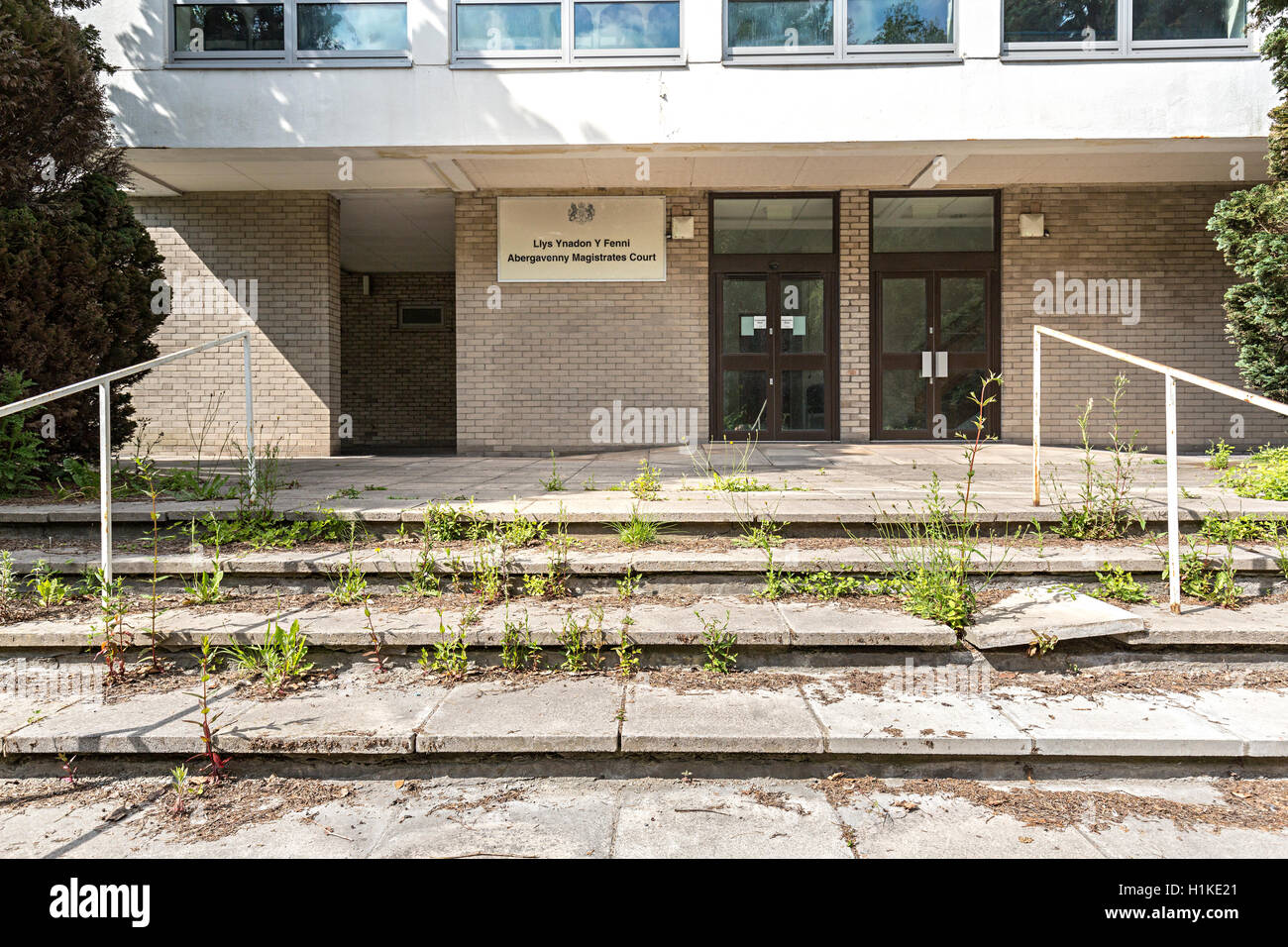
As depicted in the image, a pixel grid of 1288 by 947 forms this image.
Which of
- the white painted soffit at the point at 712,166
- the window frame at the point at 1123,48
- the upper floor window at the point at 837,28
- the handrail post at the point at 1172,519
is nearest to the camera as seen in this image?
the handrail post at the point at 1172,519

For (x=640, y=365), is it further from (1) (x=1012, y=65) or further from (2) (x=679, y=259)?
(1) (x=1012, y=65)

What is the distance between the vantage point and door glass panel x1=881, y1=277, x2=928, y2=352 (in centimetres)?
1141

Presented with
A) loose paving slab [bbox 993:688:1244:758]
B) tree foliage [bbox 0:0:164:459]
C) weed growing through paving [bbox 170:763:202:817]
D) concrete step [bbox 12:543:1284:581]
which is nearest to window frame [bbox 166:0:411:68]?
tree foliage [bbox 0:0:164:459]

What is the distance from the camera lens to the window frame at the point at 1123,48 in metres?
9.12

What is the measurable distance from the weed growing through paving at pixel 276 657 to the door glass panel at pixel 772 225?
9.10 metres

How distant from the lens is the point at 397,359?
1805 cm

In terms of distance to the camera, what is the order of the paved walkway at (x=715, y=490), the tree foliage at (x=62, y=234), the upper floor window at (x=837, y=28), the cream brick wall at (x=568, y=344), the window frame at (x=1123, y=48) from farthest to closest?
the cream brick wall at (x=568, y=344) < the upper floor window at (x=837, y=28) < the window frame at (x=1123, y=48) < the tree foliage at (x=62, y=234) < the paved walkway at (x=715, y=490)

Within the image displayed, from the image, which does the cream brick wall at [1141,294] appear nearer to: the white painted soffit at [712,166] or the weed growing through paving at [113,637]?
the white painted soffit at [712,166]

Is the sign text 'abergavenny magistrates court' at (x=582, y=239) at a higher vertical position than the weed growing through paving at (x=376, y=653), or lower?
higher

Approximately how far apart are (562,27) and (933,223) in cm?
551

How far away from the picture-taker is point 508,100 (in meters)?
9.33

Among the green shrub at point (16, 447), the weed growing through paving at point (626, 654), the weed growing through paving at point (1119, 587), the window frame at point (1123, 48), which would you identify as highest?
the window frame at point (1123, 48)

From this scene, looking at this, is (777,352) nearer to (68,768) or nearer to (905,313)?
(905,313)

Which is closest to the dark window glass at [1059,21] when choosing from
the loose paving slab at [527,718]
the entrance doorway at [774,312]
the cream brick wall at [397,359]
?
the entrance doorway at [774,312]
